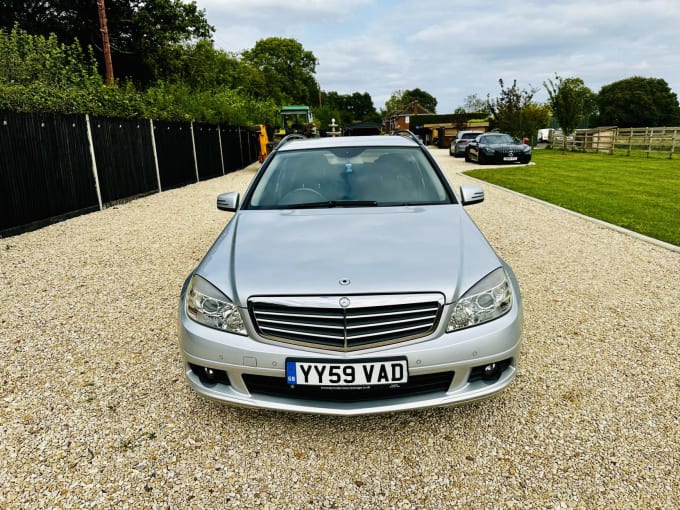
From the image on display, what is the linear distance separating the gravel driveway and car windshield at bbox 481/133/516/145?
19.1 m

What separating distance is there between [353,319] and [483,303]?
671 mm

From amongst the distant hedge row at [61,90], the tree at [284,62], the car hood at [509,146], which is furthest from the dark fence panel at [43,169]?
the tree at [284,62]

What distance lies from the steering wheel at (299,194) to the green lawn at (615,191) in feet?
18.2

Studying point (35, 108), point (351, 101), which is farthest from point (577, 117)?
point (351, 101)

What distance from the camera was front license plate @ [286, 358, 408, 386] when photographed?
2.25 meters

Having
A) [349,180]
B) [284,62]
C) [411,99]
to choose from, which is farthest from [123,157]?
[411,99]

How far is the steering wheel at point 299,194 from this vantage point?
11.8 ft

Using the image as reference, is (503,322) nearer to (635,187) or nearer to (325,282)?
(325,282)

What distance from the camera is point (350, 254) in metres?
2.61

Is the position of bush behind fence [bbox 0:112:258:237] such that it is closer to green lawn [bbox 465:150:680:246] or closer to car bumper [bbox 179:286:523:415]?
car bumper [bbox 179:286:523:415]

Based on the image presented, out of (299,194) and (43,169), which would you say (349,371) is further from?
(43,169)

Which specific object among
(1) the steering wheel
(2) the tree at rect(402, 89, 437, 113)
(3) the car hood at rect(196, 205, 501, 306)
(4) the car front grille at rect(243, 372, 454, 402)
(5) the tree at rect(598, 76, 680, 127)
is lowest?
(4) the car front grille at rect(243, 372, 454, 402)

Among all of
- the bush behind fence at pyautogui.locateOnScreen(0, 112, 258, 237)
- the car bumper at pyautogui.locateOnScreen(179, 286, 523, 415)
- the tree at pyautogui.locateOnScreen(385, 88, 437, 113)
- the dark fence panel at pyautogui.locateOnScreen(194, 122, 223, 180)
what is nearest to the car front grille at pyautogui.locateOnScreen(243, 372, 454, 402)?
the car bumper at pyautogui.locateOnScreen(179, 286, 523, 415)

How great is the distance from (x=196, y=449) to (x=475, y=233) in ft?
6.51
